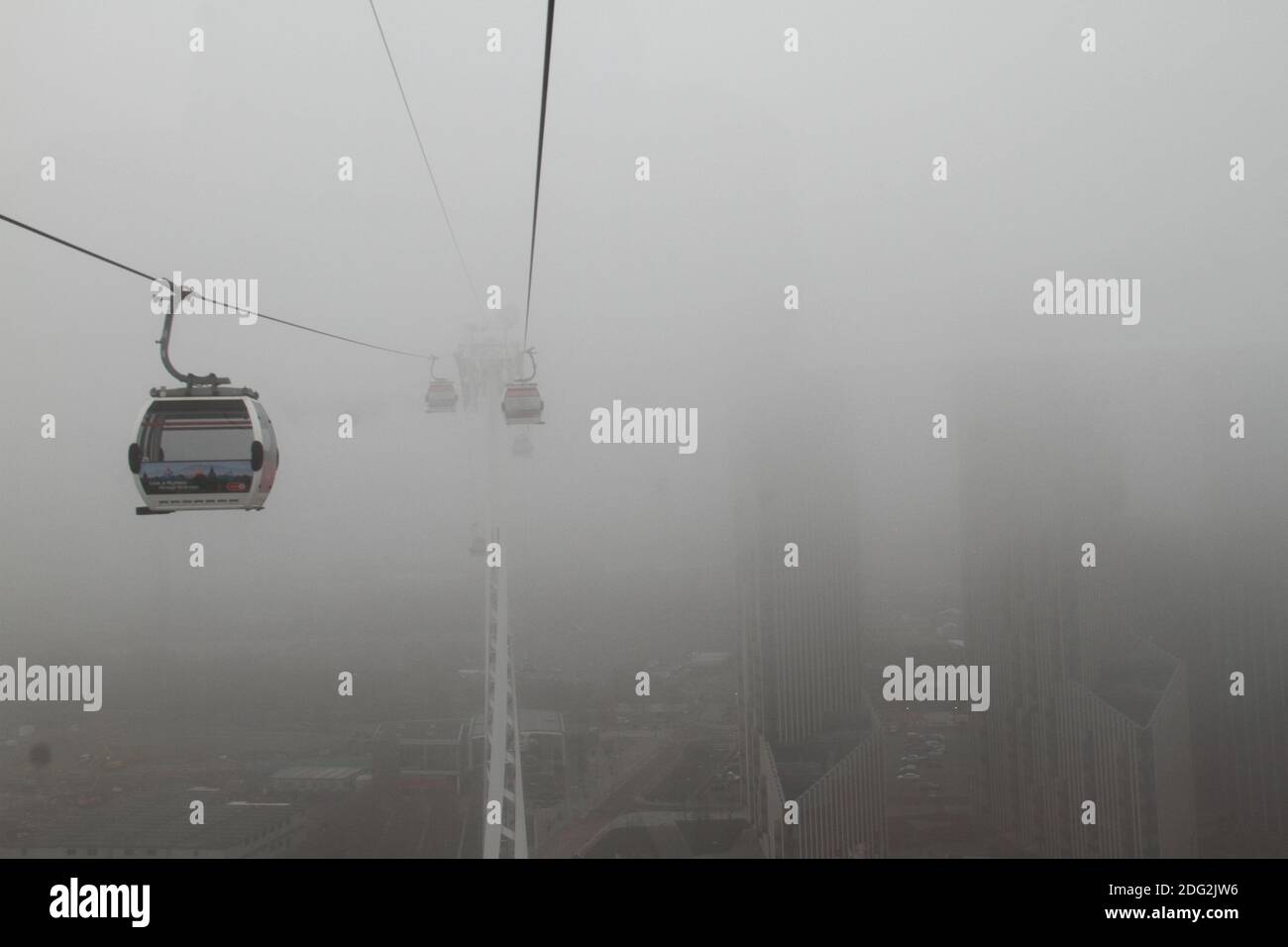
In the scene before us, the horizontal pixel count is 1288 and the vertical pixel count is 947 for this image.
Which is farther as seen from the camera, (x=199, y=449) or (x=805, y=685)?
(x=805, y=685)

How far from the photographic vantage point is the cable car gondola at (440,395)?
5.90m

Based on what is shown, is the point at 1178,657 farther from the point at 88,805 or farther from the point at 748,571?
the point at 88,805

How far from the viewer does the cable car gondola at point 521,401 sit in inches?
189

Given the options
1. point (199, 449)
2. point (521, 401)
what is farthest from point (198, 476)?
point (521, 401)

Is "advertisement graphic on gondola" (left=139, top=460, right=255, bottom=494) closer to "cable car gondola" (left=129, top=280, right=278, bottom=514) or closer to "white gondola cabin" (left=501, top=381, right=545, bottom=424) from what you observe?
"cable car gondola" (left=129, top=280, right=278, bottom=514)

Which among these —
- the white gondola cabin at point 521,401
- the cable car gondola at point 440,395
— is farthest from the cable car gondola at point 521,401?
the cable car gondola at point 440,395

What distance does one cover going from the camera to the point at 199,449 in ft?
9.29

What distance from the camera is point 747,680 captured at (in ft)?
22.8

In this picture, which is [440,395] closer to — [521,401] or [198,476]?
[521,401]

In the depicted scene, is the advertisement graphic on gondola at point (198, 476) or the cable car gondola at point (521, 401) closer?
the advertisement graphic on gondola at point (198, 476)

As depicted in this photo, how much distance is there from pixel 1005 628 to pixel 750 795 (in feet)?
8.28

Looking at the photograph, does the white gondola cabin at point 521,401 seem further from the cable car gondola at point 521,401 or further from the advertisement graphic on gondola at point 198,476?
the advertisement graphic on gondola at point 198,476

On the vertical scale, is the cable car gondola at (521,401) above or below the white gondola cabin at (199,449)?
above

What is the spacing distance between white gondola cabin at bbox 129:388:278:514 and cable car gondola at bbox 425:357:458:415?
3.03 m
